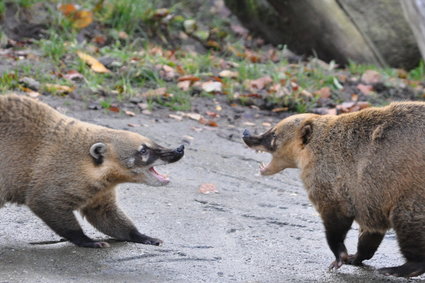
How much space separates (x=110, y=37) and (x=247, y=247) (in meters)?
6.48

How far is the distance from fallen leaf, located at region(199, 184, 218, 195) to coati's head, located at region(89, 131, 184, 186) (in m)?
1.25

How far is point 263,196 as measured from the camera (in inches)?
294

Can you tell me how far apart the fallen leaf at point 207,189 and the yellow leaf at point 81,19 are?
5.02 meters

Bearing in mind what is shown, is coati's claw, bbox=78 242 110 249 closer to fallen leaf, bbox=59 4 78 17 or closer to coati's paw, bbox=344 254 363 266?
coati's paw, bbox=344 254 363 266

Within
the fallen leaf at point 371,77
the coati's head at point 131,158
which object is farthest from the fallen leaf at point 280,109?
the coati's head at point 131,158

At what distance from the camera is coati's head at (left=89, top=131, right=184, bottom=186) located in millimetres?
5988

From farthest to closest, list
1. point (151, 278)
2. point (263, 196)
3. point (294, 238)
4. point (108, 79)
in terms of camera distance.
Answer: point (108, 79)
point (263, 196)
point (294, 238)
point (151, 278)

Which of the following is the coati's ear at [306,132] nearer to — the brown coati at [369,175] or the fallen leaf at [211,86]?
the brown coati at [369,175]

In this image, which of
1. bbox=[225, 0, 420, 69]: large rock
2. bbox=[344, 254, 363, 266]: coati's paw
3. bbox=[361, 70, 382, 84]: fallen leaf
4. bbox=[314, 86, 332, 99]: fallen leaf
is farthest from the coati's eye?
bbox=[225, 0, 420, 69]: large rock

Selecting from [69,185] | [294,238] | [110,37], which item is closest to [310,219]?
[294,238]

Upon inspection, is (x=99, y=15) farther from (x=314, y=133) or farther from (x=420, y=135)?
(x=420, y=135)

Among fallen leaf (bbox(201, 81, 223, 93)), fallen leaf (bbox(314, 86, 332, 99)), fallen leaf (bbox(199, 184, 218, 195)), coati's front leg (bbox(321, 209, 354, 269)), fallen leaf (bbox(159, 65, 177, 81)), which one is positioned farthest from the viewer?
fallen leaf (bbox(314, 86, 332, 99))

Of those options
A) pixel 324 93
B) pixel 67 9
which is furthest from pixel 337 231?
pixel 67 9

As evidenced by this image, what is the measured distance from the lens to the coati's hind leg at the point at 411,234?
5.16 m
